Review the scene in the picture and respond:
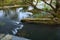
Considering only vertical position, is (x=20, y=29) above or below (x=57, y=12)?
below

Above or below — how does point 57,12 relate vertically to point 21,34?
above

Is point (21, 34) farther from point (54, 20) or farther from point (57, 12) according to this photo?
point (57, 12)

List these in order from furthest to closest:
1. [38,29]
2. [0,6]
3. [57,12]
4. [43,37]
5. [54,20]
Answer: [0,6] < [57,12] < [54,20] < [38,29] < [43,37]

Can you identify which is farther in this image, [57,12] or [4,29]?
[57,12]

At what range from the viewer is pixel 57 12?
8.17 metres

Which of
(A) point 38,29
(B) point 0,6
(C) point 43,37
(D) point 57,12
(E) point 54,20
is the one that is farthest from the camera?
(B) point 0,6

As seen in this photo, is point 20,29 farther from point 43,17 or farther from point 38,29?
point 43,17

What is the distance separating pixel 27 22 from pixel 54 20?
4.33 ft

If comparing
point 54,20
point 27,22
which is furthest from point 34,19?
point 54,20

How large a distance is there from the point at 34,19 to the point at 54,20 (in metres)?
1.01

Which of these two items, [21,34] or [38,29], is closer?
[21,34]

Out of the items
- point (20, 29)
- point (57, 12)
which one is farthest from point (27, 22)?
point (57, 12)

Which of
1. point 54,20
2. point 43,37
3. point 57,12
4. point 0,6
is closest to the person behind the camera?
point 43,37

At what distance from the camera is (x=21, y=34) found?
6.37 m
